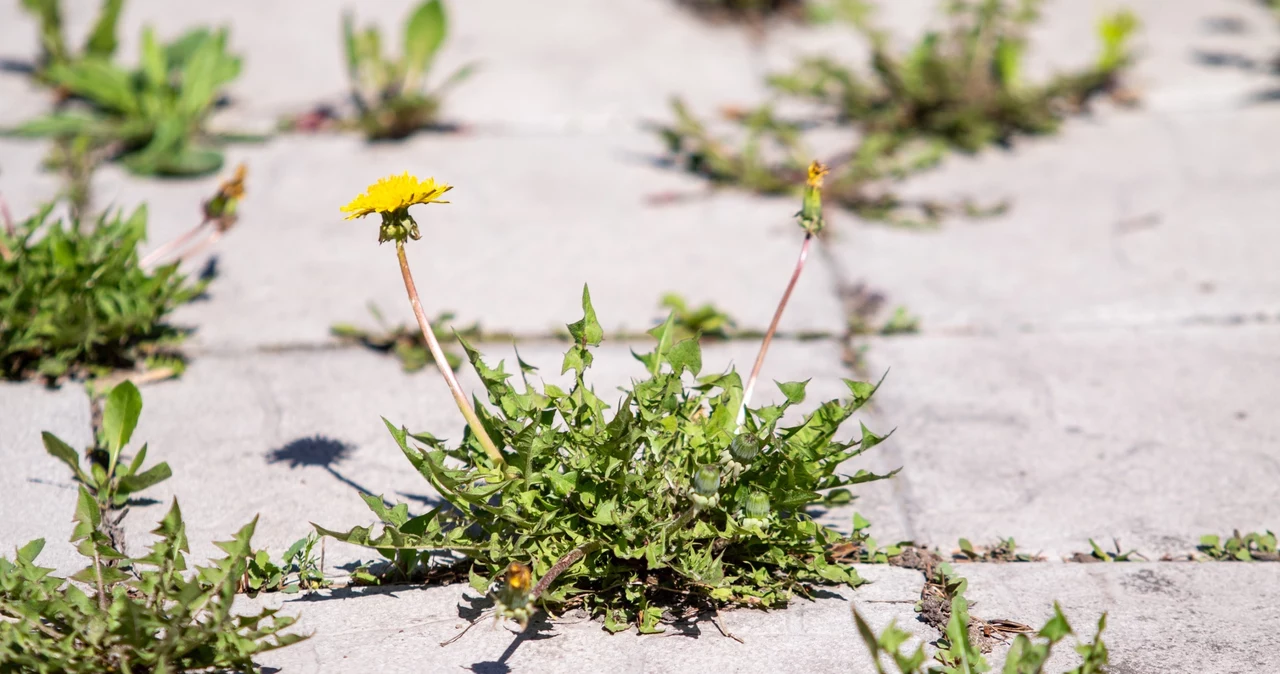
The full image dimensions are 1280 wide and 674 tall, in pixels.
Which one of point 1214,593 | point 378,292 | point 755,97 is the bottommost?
point 1214,593

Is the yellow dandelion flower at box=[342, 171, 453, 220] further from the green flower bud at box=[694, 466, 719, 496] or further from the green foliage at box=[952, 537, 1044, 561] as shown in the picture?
the green foliage at box=[952, 537, 1044, 561]

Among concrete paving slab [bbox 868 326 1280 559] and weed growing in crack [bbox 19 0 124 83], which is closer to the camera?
concrete paving slab [bbox 868 326 1280 559]

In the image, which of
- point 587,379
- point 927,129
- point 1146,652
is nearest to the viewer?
point 1146,652

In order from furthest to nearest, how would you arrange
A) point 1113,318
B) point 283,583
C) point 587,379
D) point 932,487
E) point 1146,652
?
point 1113,318 < point 587,379 < point 932,487 < point 283,583 < point 1146,652

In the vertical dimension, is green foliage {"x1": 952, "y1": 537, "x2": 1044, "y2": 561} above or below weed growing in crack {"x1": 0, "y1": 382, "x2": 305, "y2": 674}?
below

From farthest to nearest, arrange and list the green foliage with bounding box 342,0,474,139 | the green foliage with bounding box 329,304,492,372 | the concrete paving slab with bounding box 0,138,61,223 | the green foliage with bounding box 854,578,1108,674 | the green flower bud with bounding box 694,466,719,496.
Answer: the green foliage with bounding box 342,0,474,139, the concrete paving slab with bounding box 0,138,61,223, the green foliage with bounding box 329,304,492,372, the green flower bud with bounding box 694,466,719,496, the green foliage with bounding box 854,578,1108,674

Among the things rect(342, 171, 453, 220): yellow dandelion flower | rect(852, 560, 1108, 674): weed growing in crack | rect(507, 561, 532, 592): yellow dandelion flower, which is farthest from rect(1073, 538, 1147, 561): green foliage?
rect(342, 171, 453, 220): yellow dandelion flower

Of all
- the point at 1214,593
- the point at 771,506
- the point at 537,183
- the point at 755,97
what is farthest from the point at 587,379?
the point at 755,97

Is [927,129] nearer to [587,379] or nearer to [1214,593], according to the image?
Answer: [587,379]
